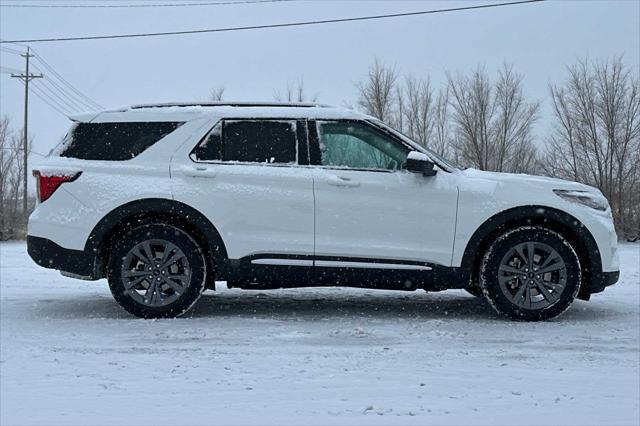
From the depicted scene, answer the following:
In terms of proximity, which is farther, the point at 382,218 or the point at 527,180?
the point at 527,180

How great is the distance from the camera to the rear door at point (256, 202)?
595 cm

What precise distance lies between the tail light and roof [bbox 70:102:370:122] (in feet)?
1.71

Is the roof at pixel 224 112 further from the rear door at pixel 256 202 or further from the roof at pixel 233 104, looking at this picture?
the rear door at pixel 256 202

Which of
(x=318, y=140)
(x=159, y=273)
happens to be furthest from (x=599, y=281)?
(x=159, y=273)

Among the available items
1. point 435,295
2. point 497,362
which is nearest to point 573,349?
point 497,362

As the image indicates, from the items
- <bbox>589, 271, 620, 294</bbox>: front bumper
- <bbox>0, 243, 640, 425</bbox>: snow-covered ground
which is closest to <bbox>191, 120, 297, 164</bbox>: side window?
<bbox>0, 243, 640, 425</bbox>: snow-covered ground

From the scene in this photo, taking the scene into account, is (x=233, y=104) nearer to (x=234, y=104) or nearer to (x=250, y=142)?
(x=234, y=104)

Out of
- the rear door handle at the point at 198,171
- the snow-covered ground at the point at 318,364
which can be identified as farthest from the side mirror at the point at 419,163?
the rear door handle at the point at 198,171

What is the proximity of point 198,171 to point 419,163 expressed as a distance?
176 cm

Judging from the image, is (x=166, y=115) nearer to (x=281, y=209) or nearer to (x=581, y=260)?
(x=281, y=209)

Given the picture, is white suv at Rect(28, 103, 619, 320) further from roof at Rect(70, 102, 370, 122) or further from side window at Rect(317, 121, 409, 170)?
roof at Rect(70, 102, 370, 122)

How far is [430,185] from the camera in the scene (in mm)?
5988

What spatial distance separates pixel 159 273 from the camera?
5945 mm

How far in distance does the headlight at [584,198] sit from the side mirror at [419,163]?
1.07 meters
